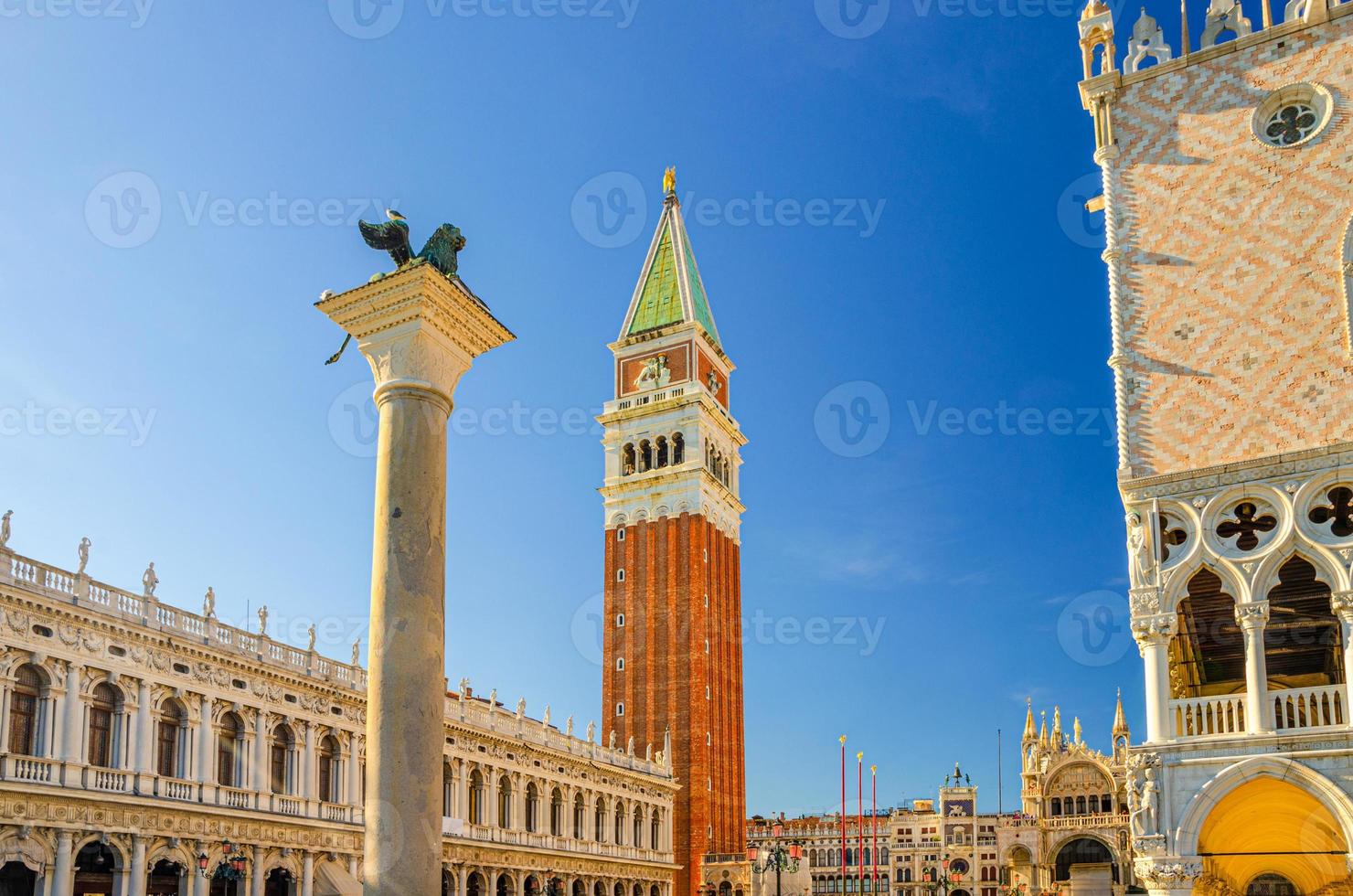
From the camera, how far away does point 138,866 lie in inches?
1197

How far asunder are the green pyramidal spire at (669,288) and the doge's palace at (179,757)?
34.4m

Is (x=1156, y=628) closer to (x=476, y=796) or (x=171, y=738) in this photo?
(x=171, y=738)

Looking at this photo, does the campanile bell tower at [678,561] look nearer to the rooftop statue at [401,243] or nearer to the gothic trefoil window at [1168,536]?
the gothic trefoil window at [1168,536]

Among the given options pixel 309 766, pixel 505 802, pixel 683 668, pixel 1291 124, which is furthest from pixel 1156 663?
pixel 683 668

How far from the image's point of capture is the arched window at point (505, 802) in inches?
1903

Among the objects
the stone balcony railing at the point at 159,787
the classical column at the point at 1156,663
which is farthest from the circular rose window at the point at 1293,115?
the stone balcony railing at the point at 159,787

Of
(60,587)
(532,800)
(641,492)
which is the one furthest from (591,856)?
(60,587)

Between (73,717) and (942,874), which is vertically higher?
(73,717)

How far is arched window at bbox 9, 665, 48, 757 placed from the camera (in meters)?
28.4

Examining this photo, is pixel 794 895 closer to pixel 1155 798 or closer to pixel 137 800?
pixel 137 800

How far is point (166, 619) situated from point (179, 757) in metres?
3.56

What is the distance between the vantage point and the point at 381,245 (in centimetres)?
1249

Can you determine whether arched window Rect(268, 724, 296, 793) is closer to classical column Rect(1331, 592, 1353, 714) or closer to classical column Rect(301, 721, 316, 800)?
classical column Rect(301, 721, 316, 800)

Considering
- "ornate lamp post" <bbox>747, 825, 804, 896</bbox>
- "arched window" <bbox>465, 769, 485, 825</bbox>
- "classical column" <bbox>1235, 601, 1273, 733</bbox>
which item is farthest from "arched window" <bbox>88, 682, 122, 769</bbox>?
"ornate lamp post" <bbox>747, 825, 804, 896</bbox>
